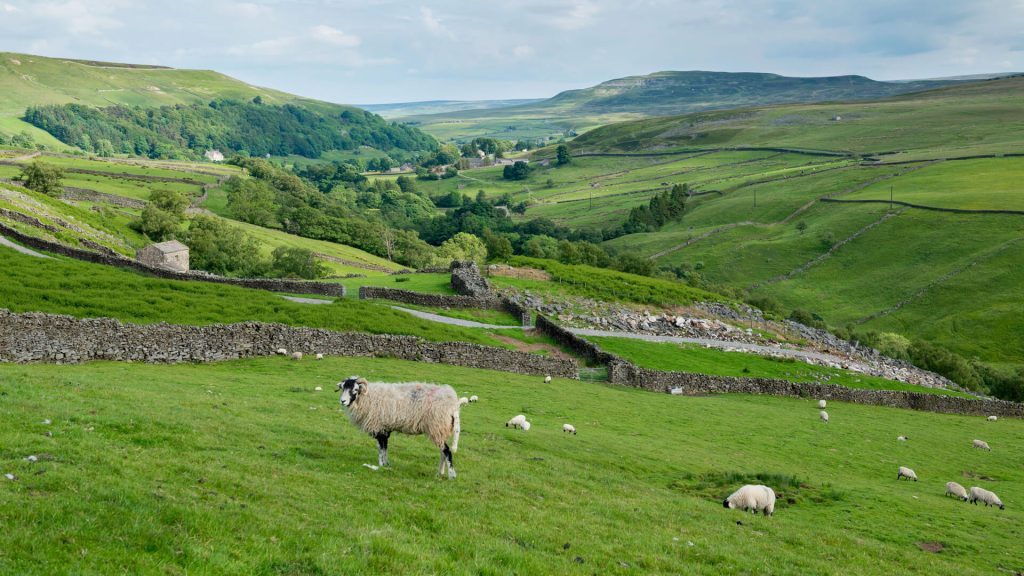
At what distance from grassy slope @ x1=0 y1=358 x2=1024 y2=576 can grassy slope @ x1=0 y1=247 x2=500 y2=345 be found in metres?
5.87

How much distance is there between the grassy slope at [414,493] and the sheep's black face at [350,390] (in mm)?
1421

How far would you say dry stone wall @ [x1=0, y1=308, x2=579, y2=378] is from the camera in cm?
2909

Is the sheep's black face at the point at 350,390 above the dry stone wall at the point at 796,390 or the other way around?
above

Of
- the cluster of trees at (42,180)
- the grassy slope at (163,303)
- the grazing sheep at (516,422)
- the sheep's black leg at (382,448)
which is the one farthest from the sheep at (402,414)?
the cluster of trees at (42,180)

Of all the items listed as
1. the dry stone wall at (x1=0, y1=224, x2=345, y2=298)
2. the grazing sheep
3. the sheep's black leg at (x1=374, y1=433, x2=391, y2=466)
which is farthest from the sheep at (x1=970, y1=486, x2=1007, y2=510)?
the dry stone wall at (x1=0, y1=224, x2=345, y2=298)

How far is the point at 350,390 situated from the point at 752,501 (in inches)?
450

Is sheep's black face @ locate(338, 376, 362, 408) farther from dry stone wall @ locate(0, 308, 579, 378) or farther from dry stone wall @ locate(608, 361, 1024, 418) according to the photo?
dry stone wall @ locate(608, 361, 1024, 418)

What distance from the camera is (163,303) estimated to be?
36.9 meters

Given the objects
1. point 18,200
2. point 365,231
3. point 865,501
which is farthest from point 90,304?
point 365,231

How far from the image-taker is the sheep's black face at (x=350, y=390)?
56.1 feet

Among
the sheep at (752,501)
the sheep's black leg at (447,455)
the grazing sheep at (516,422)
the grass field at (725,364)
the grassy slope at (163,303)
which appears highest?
the sheep's black leg at (447,455)

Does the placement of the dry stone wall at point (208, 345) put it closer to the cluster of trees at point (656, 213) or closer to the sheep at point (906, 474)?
the sheep at point (906, 474)

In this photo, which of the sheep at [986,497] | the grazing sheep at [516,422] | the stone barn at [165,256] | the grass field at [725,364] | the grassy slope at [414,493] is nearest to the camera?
the grassy slope at [414,493]

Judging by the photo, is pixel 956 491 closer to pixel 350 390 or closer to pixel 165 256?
pixel 350 390
